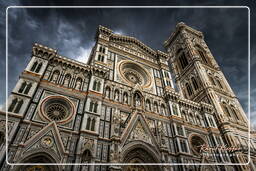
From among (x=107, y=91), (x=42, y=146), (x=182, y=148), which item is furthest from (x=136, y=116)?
(x=42, y=146)

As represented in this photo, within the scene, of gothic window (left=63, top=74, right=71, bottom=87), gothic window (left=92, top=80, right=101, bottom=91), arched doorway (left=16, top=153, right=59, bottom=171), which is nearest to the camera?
arched doorway (left=16, top=153, right=59, bottom=171)

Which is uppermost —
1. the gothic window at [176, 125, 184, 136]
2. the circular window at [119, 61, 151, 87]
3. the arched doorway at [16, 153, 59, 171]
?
the circular window at [119, 61, 151, 87]

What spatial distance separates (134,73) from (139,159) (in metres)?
12.3

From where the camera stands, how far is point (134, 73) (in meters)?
24.7

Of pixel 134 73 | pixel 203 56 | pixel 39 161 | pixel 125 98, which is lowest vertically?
pixel 39 161

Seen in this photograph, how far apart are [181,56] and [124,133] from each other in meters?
30.4

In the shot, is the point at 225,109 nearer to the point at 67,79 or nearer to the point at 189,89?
the point at 189,89

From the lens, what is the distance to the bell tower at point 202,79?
2544 cm

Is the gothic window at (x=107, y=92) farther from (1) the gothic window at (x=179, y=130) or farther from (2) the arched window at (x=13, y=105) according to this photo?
(1) the gothic window at (x=179, y=130)

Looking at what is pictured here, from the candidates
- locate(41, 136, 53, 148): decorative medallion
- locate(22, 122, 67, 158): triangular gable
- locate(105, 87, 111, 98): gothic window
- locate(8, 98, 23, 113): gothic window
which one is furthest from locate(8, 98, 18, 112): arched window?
locate(105, 87, 111, 98): gothic window

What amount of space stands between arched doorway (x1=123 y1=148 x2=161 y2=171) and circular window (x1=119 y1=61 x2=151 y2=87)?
9365mm

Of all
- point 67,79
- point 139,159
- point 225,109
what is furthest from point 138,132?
point 225,109

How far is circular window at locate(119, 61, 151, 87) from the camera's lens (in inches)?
920

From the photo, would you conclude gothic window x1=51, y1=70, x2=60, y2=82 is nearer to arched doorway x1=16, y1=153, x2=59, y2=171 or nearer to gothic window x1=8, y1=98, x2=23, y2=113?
gothic window x1=8, y1=98, x2=23, y2=113
